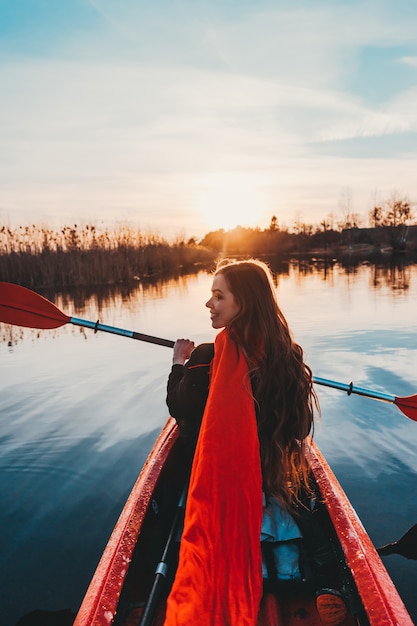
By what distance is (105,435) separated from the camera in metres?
4.85

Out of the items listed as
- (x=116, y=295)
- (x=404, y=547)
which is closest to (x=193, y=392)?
(x=404, y=547)

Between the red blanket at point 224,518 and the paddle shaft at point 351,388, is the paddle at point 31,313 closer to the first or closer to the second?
the paddle shaft at point 351,388

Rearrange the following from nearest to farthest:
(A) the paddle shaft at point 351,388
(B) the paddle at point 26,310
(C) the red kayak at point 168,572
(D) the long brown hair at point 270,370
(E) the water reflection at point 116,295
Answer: (C) the red kayak at point 168,572 < (D) the long brown hair at point 270,370 < (A) the paddle shaft at point 351,388 < (B) the paddle at point 26,310 < (E) the water reflection at point 116,295

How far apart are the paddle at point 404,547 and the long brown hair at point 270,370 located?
1420 millimetres

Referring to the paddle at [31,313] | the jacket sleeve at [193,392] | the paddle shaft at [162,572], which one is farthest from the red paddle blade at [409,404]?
the jacket sleeve at [193,392]

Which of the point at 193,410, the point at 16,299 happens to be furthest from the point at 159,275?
the point at 193,410

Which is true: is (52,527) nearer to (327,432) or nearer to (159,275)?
(327,432)

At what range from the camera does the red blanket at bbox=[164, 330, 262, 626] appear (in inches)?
58.3

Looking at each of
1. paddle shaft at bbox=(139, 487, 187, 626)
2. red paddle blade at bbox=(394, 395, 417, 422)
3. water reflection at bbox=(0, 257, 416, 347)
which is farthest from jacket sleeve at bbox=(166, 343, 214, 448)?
water reflection at bbox=(0, 257, 416, 347)

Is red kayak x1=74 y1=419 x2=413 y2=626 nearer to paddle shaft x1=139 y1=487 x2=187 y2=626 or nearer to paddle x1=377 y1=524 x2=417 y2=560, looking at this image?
paddle shaft x1=139 y1=487 x2=187 y2=626

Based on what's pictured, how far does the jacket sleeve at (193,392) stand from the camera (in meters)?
1.91

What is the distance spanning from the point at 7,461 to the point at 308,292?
503 inches

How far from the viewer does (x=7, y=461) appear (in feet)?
14.2

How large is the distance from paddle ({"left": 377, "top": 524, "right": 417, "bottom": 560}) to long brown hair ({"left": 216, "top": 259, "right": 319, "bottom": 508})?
142cm
